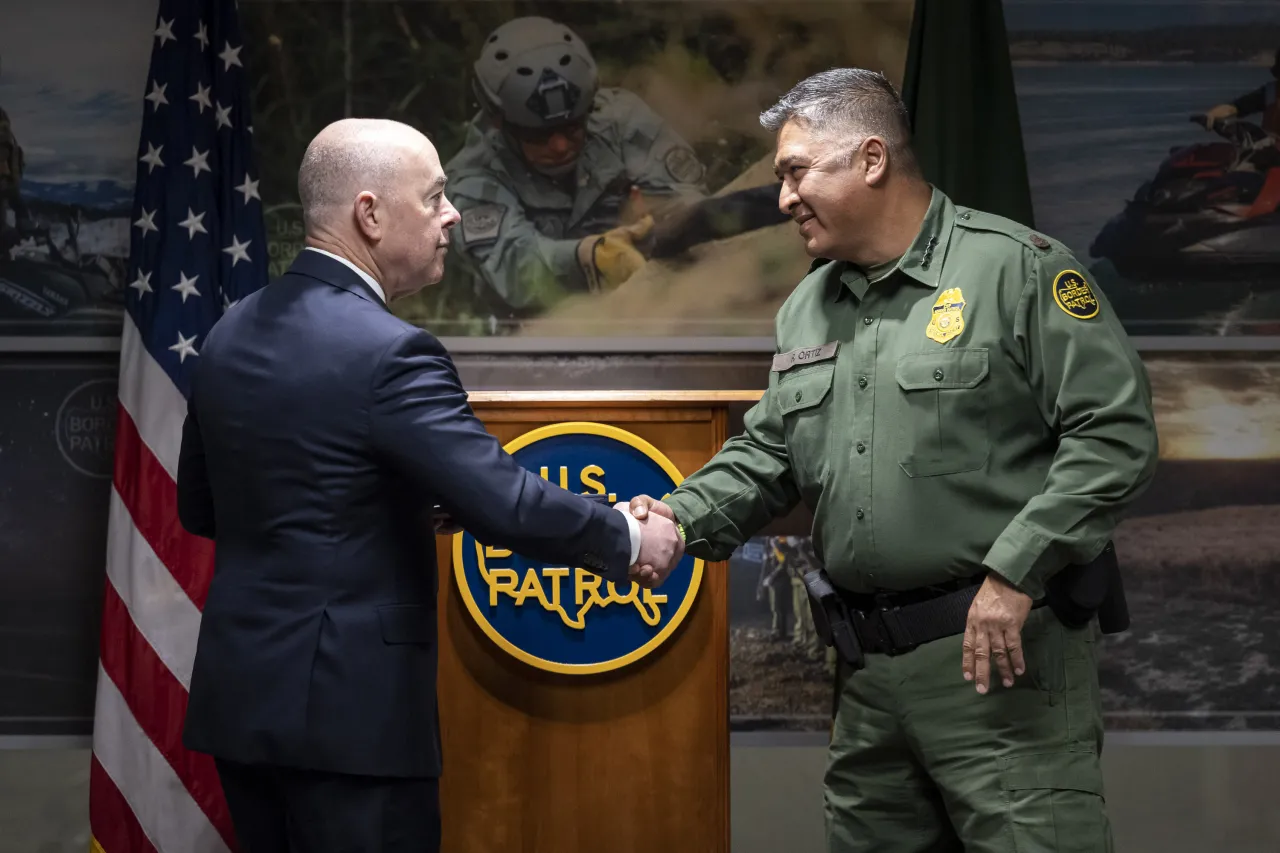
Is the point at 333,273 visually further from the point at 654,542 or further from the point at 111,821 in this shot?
the point at 111,821

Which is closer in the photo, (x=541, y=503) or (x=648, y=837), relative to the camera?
(x=541, y=503)

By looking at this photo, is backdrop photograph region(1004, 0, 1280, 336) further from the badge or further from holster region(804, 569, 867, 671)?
holster region(804, 569, 867, 671)

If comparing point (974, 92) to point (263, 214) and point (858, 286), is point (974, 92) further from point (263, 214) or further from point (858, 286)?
point (263, 214)

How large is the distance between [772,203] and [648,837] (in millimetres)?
1881

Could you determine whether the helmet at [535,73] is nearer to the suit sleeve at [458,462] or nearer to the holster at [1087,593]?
the suit sleeve at [458,462]

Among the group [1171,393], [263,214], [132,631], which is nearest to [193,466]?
[132,631]

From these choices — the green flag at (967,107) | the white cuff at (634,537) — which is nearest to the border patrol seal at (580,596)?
the white cuff at (634,537)

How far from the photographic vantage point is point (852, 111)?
232 centimetres

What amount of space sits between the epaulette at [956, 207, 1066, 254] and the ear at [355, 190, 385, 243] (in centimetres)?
101

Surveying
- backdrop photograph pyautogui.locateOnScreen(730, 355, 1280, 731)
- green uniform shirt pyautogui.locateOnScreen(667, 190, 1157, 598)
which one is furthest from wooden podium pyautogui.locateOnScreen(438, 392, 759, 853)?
backdrop photograph pyautogui.locateOnScreen(730, 355, 1280, 731)

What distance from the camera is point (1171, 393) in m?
3.66

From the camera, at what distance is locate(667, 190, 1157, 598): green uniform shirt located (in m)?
1.98

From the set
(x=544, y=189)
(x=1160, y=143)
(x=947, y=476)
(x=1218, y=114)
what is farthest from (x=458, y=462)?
(x=1218, y=114)

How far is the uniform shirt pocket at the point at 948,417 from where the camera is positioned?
2113 millimetres
